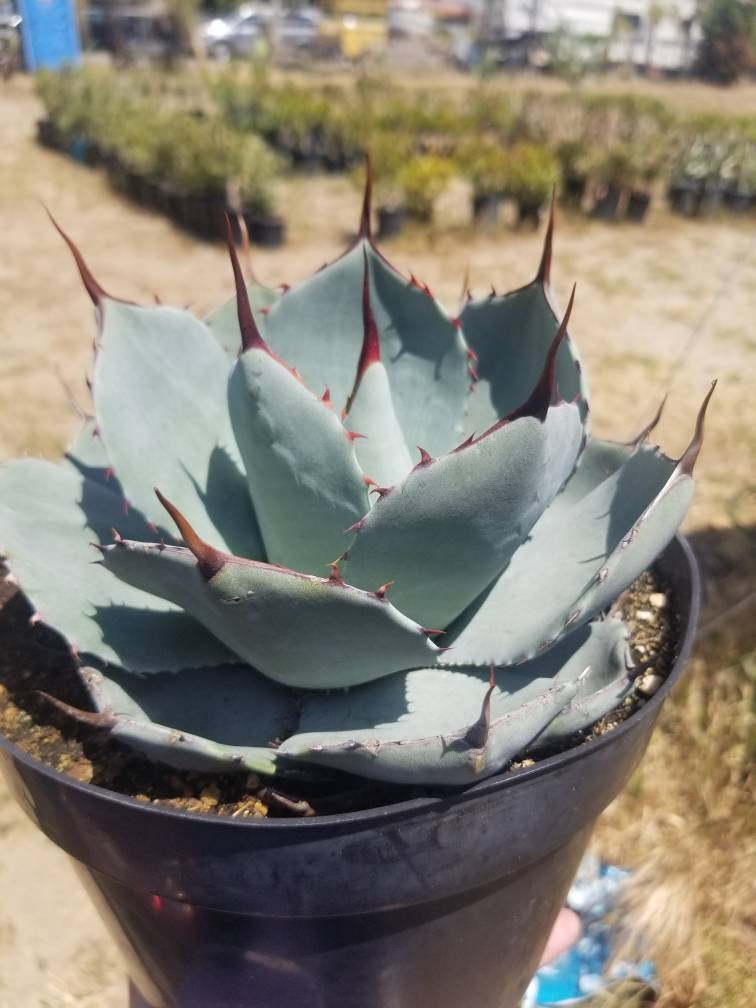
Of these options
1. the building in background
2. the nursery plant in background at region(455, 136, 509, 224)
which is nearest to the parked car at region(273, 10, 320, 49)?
the building in background

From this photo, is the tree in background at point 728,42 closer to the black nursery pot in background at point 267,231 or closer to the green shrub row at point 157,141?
the green shrub row at point 157,141

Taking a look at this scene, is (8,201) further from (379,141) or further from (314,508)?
(314,508)

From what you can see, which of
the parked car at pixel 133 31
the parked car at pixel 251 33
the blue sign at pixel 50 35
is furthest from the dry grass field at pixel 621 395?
the parked car at pixel 251 33

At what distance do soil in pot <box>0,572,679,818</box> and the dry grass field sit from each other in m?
0.24

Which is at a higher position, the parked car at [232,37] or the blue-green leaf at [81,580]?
the parked car at [232,37]

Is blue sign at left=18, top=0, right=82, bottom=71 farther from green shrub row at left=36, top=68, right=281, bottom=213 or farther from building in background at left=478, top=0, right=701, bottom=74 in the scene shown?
building in background at left=478, top=0, right=701, bottom=74

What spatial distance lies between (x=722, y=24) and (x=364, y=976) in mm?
23829

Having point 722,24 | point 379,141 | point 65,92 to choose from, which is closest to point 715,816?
point 379,141

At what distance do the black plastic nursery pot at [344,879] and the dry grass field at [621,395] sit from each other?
492mm

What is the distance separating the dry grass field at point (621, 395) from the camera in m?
1.47

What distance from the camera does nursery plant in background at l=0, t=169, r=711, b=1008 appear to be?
69 centimetres

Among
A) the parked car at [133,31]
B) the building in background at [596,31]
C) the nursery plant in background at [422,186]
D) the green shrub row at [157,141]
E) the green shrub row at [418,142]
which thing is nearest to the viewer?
the green shrub row at [157,141]

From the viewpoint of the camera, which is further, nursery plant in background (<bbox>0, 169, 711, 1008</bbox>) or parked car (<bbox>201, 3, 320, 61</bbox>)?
parked car (<bbox>201, 3, 320, 61</bbox>)

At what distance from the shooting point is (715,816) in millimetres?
1560
